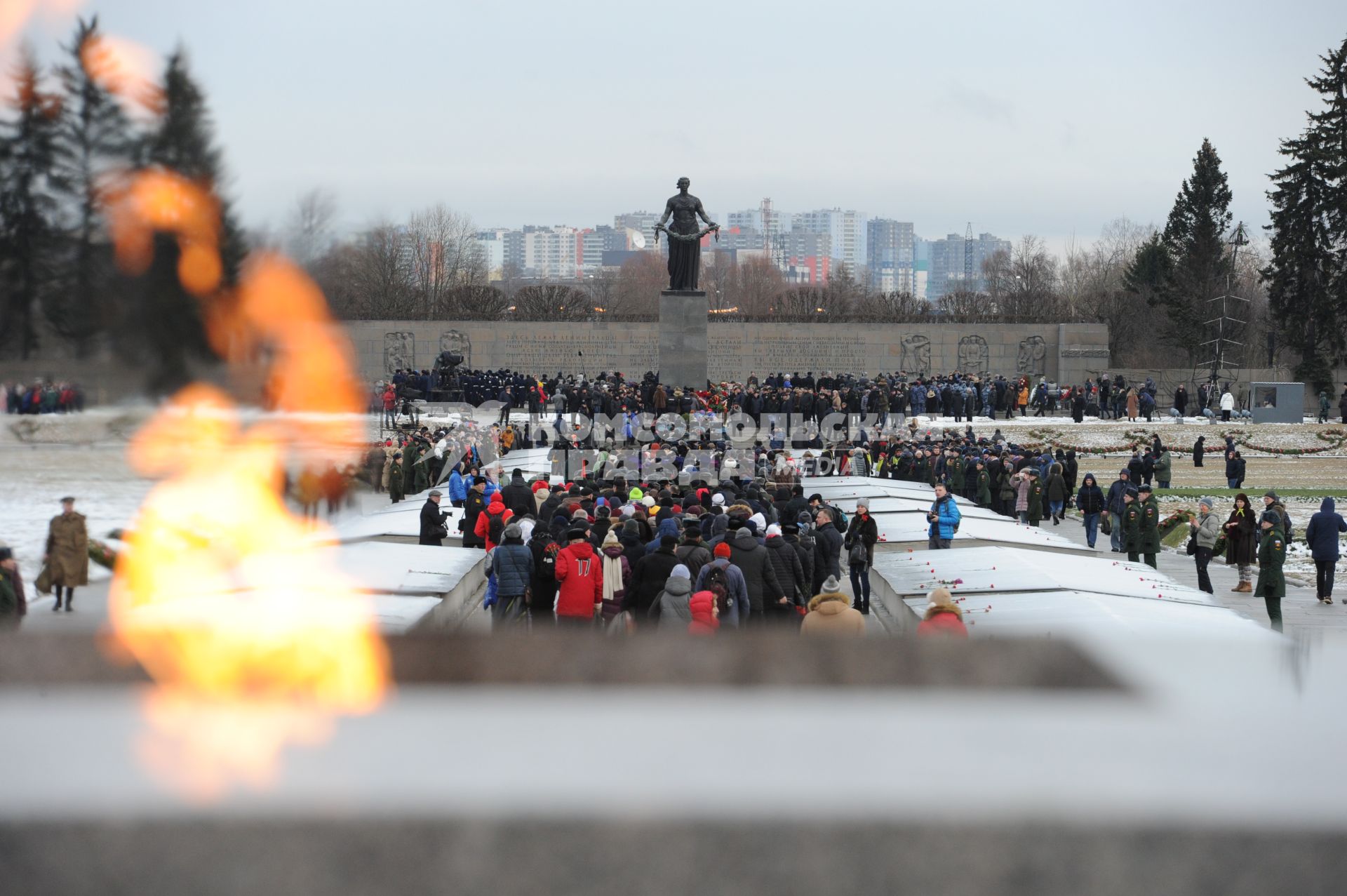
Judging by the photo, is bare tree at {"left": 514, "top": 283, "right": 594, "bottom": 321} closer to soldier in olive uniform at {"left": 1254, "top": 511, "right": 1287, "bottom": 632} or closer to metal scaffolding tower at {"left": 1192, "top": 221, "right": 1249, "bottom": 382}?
metal scaffolding tower at {"left": 1192, "top": 221, "right": 1249, "bottom": 382}

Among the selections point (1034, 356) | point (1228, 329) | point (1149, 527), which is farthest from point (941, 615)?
point (1228, 329)

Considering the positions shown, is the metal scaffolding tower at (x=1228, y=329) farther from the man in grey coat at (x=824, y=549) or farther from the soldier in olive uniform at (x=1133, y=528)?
the man in grey coat at (x=824, y=549)

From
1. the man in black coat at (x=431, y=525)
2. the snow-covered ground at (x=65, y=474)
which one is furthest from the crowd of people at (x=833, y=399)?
the snow-covered ground at (x=65, y=474)

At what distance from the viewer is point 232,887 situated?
5.68 ft

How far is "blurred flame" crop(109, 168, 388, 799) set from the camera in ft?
6.23

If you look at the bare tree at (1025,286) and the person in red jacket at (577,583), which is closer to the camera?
the person in red jacket at (577,583)

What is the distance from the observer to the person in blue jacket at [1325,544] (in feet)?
45.2

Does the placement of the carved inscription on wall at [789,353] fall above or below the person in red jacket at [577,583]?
above

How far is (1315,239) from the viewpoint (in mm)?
54750

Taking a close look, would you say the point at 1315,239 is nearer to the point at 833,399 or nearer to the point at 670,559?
the point at 833,399

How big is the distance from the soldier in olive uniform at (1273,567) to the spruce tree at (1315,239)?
44027 millimetres

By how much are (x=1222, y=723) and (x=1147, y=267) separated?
249 ft

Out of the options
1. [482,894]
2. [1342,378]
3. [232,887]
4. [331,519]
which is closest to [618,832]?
[482,894]

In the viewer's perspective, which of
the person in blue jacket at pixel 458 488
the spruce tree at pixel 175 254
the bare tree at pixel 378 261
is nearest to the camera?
the spruce tree at pixel 175 254
